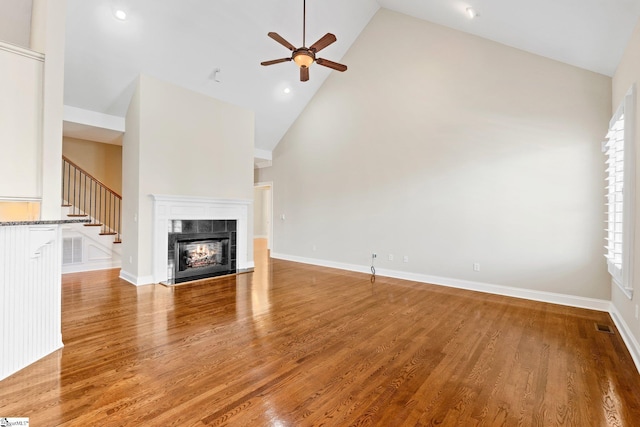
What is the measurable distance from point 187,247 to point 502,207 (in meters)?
5.51

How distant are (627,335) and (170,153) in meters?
6.70

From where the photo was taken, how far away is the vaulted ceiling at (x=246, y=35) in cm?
345

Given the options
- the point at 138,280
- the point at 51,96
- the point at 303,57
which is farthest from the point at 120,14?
the point at 138,280

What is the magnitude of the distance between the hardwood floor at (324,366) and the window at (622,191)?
768mm

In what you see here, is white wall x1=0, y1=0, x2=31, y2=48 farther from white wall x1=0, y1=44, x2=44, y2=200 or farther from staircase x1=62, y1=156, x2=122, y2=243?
staircase x1=62, y1=156, x2=122, y2=243

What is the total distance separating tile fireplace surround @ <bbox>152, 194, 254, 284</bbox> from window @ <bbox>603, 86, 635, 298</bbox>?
581cm

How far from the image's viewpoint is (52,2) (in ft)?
8.93

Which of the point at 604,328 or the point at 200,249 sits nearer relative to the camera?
the point at 604,328

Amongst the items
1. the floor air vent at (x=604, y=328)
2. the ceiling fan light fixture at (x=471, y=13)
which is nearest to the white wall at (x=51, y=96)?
the ceiling fan light fixture at (x=471, y=13)

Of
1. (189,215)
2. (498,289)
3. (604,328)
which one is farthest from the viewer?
(189,215)

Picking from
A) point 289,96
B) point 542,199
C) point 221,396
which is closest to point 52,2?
point 221,396

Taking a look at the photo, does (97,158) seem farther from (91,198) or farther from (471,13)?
(471,13)

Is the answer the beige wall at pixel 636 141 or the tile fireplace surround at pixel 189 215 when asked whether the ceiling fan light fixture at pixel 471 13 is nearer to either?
the beige wall at pixel 636 141

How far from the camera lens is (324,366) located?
2.52 meters
